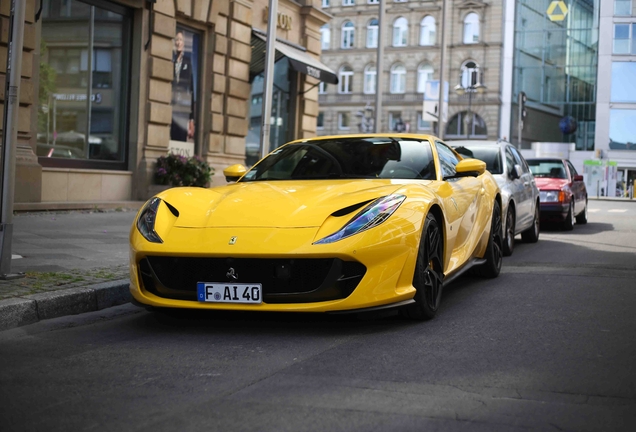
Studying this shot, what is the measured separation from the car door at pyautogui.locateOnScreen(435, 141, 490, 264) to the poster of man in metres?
11.3

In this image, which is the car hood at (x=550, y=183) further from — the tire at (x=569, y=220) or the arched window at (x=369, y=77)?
the arched window at (x=369, y=77)

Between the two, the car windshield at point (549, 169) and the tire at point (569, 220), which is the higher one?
the car windshield at point (549, 169)

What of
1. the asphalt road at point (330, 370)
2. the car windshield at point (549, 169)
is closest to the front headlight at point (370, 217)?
the asphalt road at point (330, 370)

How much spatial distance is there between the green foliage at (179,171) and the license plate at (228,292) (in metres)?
11.9

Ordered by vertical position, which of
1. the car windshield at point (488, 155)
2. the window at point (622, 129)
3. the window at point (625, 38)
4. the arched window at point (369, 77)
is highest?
the window at point (625, 38)

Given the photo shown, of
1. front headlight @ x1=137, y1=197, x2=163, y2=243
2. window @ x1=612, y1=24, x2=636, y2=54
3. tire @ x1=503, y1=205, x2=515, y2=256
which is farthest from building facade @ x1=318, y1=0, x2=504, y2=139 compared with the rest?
front headlight @ x1=137, y1=197, x2=163, y2=243

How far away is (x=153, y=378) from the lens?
4141mm

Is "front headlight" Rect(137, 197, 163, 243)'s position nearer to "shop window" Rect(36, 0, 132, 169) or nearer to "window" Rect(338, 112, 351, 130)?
"shop window" Rect(36, 0, 132, 169)

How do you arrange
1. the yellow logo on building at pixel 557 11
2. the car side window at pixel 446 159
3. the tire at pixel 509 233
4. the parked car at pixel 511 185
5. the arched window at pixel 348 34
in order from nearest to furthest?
the car side window at pixel 446 159 < the tire at pixel 509 233 < the parked car at pixel 511 185 < the yellow logo on building at pixel 557 11 < the arched window at pixel 348 34

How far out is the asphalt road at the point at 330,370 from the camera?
11.4 feet

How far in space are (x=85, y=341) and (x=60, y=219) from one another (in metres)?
7.98

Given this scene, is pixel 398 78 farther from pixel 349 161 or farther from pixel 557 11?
pixel 349 161

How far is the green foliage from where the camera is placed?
1684cm

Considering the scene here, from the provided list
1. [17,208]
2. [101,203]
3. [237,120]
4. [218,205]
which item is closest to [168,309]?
[218,205]
